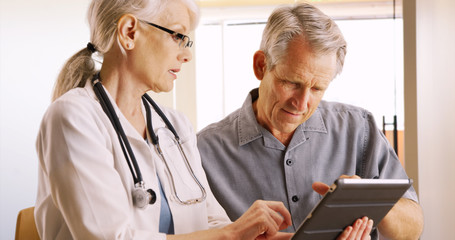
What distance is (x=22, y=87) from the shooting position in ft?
9.45

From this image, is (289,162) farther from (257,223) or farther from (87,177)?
(87,177)

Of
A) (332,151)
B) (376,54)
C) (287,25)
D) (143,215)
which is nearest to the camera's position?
(143,215)

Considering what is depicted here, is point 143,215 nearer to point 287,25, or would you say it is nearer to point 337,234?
point 337,234

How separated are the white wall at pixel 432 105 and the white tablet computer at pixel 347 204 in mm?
1812

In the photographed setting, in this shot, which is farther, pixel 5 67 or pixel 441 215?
pixel 441 215

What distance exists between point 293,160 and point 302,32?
0.42m

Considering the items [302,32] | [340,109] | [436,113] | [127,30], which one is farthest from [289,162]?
[436,113]

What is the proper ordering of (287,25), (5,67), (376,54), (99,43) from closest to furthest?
(99,43)
(287,25)
(5,67)
(376,54)

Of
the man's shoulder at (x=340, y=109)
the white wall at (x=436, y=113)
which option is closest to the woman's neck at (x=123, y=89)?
the man's shoulder at (x=340, y=109)

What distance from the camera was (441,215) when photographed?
3.04m

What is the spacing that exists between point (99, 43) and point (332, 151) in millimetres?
863

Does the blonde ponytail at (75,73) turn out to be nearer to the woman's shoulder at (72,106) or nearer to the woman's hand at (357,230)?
the woman's shoulder at (72,106)

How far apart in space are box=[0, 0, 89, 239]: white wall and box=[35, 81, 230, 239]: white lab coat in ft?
5.67

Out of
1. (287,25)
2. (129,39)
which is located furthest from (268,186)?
(129,39)
